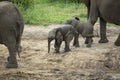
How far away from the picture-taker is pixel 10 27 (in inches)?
346

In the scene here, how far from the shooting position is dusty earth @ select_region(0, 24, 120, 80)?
841 cm

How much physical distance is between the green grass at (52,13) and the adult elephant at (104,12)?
3.69 m

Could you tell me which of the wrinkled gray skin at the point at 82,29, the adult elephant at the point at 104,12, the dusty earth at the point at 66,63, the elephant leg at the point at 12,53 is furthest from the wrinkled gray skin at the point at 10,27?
the adult elephant at the point at 104,12

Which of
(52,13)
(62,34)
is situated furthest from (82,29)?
(52,13)

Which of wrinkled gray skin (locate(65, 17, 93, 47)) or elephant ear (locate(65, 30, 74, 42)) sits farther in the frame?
wrinkled gray skin (locate(65, 17, 93, 47))

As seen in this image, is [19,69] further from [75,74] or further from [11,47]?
[75,74]

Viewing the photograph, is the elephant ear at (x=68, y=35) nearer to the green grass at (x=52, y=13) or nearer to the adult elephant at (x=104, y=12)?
the adult elephant at (x=104, y=12)

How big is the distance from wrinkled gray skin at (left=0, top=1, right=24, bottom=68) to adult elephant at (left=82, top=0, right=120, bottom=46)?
266 cm

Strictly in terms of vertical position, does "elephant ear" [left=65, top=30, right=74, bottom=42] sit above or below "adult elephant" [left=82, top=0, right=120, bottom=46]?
Result: below

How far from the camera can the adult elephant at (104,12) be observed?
35.0 feet

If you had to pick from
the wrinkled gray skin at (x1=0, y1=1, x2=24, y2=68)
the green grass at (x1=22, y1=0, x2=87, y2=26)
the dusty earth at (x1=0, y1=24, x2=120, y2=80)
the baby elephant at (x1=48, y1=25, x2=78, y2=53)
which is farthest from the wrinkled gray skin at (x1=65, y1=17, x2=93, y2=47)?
the green grass at (x1=22, y1=0, x2=87, y2=26)

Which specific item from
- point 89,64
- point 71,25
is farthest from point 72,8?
point 89,64

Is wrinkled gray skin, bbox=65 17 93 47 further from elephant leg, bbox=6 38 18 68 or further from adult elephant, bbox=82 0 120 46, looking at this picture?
elephant leg, bbox=6 38 18 68

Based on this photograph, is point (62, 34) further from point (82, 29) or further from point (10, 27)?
point (10, 27)
